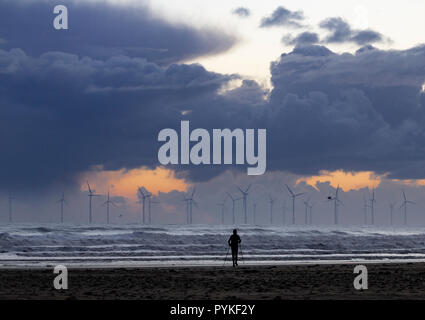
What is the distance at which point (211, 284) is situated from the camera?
25.5 meters

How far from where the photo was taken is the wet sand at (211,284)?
21484 mm

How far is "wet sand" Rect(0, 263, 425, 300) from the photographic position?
21484mm

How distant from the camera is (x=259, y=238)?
78.3m

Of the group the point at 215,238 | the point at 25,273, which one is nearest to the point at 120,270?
the point at 25,273

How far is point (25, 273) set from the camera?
3081 centimetres

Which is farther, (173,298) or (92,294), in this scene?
(92,294)
